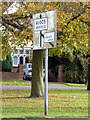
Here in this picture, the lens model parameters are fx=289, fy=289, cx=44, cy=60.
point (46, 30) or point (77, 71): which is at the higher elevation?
point (46, 30)

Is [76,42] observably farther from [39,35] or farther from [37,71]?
[39,35]

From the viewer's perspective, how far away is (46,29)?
25.2 feet

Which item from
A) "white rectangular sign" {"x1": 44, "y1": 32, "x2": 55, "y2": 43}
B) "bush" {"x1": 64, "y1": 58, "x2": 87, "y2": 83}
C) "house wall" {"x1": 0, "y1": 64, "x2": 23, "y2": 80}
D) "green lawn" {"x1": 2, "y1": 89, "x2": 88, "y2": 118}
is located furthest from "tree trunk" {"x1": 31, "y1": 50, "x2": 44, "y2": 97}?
"house wall" {"x1": 0, "y1": 64, "x2": 23, "y2": 80}

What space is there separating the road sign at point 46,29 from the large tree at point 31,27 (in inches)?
150

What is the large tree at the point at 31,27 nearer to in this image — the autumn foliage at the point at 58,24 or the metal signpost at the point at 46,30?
the autumn foliage at the point at 58,24

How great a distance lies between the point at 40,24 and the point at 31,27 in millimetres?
4342

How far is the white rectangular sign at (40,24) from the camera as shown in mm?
7656

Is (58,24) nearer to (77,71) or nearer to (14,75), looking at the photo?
(77,71)

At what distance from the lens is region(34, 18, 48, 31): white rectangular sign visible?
25.1 feet

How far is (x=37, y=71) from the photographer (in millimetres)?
13266

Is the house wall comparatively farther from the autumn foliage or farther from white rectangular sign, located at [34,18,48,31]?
white rectangular sign, located at [34,18,48,31]

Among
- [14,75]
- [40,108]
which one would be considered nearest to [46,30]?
[40,108]

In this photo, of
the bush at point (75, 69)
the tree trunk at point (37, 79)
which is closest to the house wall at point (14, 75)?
the bush at point (75, 69)

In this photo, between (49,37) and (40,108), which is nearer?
(49,37)
